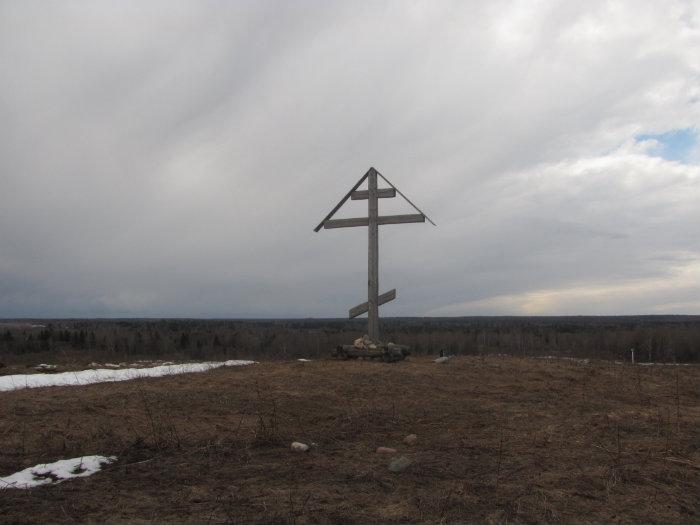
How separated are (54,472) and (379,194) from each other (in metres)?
9.37

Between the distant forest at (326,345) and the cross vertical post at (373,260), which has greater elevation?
the cross vertical post at (373,260)

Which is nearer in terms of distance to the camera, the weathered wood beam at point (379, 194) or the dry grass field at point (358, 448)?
the dry grass field at point (358, 448)

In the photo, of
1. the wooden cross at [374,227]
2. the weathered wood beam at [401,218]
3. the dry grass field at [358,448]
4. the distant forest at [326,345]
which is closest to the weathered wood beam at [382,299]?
the wooden cross at [374,227]

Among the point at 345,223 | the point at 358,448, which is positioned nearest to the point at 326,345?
the point at 345,223

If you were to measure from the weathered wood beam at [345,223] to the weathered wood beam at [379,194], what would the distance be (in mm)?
536

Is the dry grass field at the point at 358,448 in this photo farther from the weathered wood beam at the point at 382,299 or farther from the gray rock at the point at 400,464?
the weathered wood beam at the point at 382,299

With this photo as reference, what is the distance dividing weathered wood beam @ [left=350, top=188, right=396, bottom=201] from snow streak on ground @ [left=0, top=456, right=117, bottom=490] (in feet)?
29.1

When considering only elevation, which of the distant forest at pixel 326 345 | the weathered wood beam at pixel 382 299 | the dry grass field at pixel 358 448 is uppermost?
the weathered wood beam at pixel 382 299

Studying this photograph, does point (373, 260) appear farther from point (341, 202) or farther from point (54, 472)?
point (54, 472)

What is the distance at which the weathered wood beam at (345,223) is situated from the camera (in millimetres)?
13211

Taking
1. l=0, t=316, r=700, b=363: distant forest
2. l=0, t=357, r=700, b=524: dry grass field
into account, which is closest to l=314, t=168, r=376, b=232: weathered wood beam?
l=0, t=357, r=700, b=524: dry grass field

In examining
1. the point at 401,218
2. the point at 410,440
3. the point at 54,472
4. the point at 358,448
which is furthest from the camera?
the point at 401,218

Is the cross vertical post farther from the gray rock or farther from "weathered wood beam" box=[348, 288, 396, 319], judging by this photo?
the gray rock

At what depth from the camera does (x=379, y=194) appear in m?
13.1
